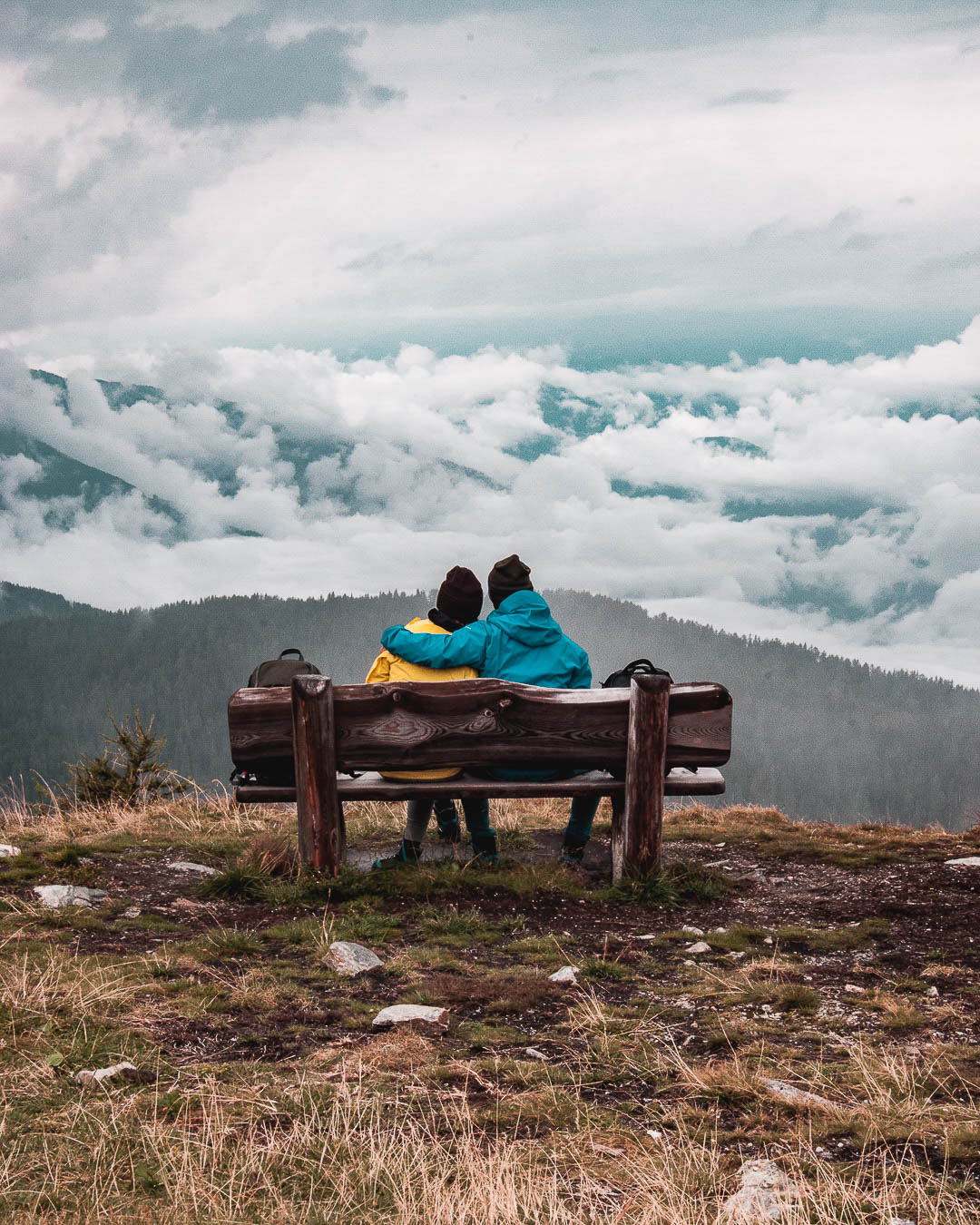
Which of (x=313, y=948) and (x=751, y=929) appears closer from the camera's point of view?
(x=313, y=948)

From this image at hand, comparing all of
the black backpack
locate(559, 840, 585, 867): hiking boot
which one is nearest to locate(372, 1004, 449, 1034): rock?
the black backpack

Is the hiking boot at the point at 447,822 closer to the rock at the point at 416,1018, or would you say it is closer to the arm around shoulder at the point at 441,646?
the arm around shoulder at the point at 441,646

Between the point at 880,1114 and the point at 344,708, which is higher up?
the point at 344,708

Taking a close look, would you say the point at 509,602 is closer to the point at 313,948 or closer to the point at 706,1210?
the point at 313,948

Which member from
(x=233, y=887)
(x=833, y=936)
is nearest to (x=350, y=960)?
(x=233, y=887)

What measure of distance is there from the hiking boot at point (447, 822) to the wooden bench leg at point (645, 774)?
1914 mm

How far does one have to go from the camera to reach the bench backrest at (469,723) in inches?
303

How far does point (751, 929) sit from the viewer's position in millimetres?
6777

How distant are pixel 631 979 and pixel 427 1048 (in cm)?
154

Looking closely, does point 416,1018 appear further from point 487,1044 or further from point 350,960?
point 350,960

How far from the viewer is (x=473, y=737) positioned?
25.5ft

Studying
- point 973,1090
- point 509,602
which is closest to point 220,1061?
point 973,1090

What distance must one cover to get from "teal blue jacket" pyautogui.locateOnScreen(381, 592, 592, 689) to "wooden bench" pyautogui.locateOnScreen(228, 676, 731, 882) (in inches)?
15.3

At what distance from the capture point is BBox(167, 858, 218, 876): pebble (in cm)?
845
